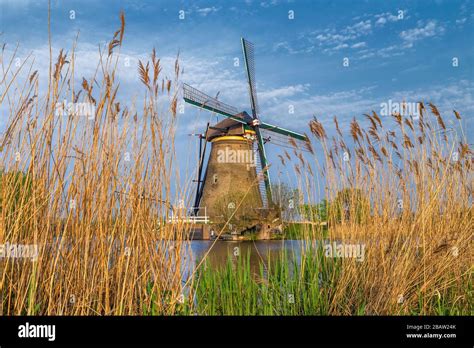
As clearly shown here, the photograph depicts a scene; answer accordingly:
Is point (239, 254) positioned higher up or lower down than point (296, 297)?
higher up

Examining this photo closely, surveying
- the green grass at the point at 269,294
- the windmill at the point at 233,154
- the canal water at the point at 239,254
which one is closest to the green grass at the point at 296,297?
the green grass at the point at 269,294

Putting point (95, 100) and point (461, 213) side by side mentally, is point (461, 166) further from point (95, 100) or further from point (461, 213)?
point (95, 100)

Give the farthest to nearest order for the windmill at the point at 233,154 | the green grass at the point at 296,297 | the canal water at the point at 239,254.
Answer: the windmill at the point at 233,154 → the green grass at the point at 296,297 → the canal water at the point at 239,254

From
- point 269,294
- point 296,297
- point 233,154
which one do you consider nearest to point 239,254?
point 269,294

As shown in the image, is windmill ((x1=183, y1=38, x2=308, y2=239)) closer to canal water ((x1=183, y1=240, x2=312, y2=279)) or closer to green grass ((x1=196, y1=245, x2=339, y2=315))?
canal water ((x1=183, y1=240, x2=312, y2=279))

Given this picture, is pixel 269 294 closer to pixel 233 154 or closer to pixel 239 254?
pixel 239 254

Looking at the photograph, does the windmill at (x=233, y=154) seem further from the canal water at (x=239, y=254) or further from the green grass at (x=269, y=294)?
the green grass at (x=269, y=294)

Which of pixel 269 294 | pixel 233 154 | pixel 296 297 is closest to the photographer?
pixel 296 297

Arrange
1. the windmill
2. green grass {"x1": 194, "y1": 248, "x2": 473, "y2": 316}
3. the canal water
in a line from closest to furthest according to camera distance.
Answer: the canal water < green grass {"x1": 194, "y1": 248, "x2": 473, "y2": 316} < the windmill

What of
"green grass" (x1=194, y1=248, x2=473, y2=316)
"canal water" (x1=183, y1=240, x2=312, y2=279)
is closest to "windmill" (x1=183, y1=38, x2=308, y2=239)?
"canal water" (x1=183, y1=240, x2=312, y2=279)

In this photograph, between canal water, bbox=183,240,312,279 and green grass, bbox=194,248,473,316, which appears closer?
canal water, bbox=183,240,312,279
